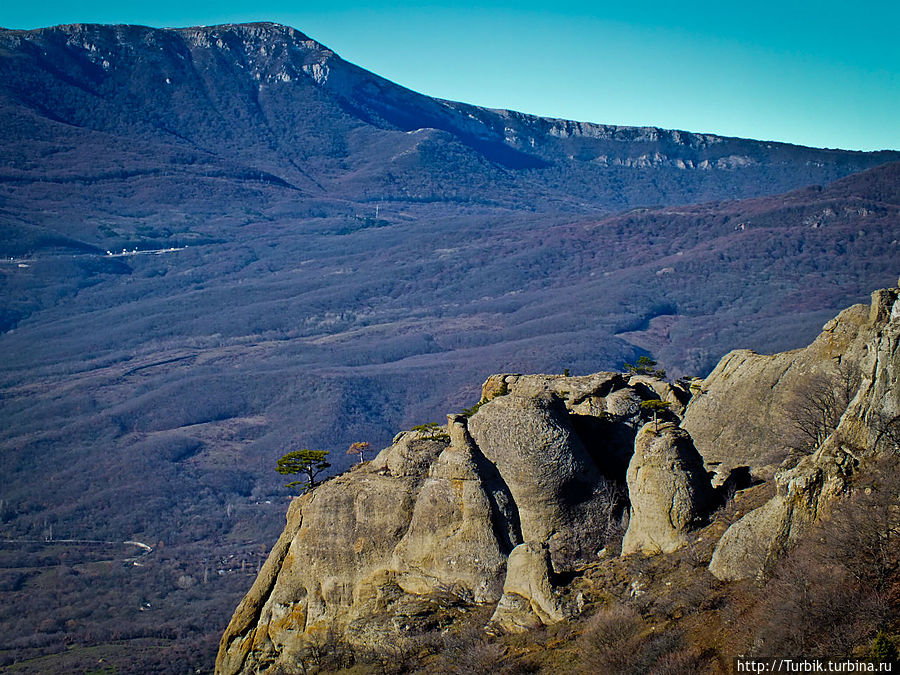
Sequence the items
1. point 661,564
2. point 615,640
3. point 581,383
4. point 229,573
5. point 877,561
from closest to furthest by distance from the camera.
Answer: point 877,561 < point 615,640 < point 661,564 < point 581,383 < point 229,573

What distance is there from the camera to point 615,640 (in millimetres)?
23172

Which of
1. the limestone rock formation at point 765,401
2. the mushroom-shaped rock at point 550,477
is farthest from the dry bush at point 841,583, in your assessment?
the limestone rock formation at point 765,401

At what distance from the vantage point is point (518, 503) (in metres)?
30.6

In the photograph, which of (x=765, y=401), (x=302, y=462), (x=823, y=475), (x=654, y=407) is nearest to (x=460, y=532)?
(x=654, y=407)

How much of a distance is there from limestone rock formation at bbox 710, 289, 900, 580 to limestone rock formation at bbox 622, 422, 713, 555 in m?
3.21

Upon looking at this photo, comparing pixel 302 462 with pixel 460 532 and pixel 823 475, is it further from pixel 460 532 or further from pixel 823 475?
pixel 823 475

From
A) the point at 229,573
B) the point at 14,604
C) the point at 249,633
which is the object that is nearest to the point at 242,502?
the point at 229,573

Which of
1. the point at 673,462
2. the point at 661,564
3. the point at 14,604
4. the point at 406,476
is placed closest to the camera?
the point at 661,564

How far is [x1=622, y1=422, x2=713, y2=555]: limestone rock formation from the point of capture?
28156mm

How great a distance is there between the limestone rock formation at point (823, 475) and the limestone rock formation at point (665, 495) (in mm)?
3207

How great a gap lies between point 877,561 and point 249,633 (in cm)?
2169

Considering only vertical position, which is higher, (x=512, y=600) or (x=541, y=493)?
(x=541, y=493)

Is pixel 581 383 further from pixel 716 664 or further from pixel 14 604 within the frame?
pixel 14 604

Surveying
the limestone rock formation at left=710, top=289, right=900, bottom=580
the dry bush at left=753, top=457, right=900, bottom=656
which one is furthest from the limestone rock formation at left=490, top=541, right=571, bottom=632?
the dry bush at left=753, top=457, right=900, bottom=656
